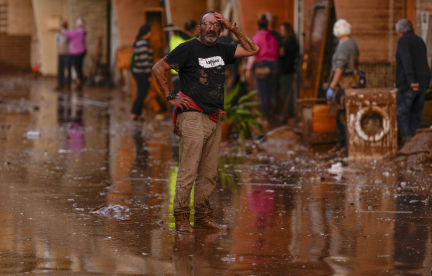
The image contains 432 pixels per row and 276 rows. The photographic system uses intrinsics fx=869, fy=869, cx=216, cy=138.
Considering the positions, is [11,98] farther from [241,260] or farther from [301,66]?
[241,260]

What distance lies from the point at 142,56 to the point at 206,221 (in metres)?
10.8

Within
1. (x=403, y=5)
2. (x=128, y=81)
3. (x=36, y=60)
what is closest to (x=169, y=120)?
(x=403, y=5)

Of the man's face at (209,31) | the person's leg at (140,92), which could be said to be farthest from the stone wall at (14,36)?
the man's face at (209,31)

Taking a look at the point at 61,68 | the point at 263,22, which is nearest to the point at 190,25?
the point at 263,22

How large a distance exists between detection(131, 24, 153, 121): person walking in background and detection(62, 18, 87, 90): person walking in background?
10.6 m

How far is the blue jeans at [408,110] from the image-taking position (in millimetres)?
12039

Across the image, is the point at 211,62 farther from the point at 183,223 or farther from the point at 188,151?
the point at 183,223

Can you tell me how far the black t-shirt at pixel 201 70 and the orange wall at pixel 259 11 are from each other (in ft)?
37.6

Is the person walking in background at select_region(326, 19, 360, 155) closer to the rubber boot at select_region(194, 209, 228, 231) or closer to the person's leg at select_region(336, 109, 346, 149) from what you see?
the person's leg at select_region(336, 109, 346, 149)

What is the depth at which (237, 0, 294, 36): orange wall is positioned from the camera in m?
19.1

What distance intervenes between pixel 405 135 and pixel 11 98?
15.6 meters

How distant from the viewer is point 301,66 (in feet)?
55.8

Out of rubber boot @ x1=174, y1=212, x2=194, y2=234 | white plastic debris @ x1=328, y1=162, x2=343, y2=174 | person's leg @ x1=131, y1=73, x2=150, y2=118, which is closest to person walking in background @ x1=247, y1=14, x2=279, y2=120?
person's leg @ x1=131, y1=73, x2=150, y2=118

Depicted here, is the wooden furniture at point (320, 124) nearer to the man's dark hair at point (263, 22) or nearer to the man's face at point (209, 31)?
the man's dark hair at point (263, 22)
